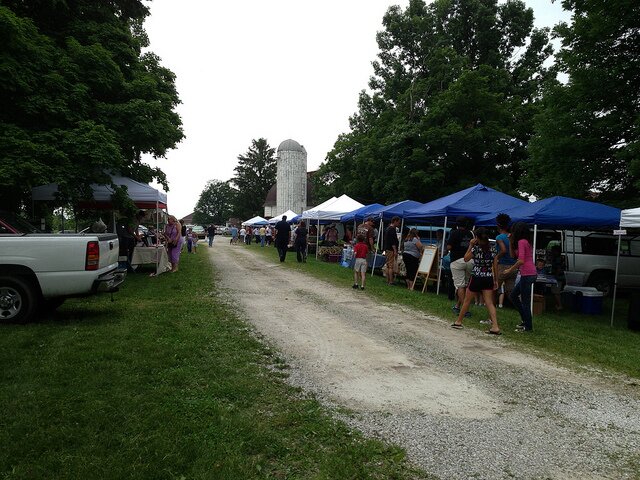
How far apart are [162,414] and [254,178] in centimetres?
8060

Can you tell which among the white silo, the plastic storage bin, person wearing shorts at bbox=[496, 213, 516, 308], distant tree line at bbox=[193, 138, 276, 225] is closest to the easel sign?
person wearing shorts at bbox=[496, 213, 516, 308]

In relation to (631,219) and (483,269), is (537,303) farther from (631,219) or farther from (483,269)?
(483,269)

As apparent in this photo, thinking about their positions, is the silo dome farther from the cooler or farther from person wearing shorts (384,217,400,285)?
the cooler

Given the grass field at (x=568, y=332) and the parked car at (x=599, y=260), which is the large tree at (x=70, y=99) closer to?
the grass field at (x=568, y=332)

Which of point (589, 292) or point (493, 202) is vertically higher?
point (493, 202)

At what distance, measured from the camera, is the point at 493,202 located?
39.1 feet

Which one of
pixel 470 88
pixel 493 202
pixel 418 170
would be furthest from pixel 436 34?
pixel 493 202

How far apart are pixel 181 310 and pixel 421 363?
15.1 ft

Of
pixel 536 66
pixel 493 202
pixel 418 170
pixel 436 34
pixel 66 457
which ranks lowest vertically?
pixel 66 457

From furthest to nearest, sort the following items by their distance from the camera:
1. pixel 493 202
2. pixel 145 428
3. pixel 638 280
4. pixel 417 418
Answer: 1. pixel 638 280
2. pixel 493 202
3. pixel 417 418
4. pixel 145 428

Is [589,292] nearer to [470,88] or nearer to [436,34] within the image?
[470,88]

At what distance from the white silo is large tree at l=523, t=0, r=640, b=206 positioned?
43691 mm

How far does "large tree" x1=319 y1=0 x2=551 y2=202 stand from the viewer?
24953 mm

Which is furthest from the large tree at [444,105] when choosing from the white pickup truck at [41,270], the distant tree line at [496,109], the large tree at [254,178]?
the large tree at [254,178]
